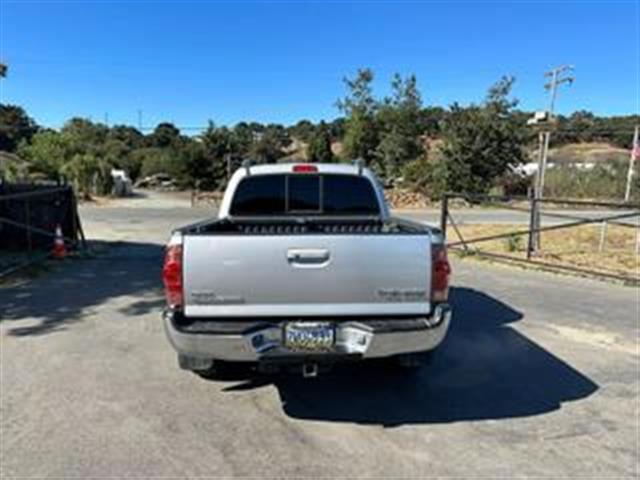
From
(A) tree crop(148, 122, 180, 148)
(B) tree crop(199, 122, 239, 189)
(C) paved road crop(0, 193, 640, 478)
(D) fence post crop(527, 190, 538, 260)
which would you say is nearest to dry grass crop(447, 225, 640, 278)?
(D) fence post crop(527, 190, 538, 260)

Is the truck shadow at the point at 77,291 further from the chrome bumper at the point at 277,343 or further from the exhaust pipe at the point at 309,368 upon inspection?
the exhaust pipe at the point at 309,368

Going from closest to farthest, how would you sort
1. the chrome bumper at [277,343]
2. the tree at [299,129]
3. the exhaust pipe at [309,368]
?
the chrome bumper at [277,343], the exhaust pipe at [309,368], the tree at [299,129]

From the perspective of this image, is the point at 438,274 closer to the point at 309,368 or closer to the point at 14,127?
the point at 309,368

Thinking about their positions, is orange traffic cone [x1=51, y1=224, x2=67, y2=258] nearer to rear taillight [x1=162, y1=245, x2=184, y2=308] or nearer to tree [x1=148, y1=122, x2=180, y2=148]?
rear taillight [x1=162, y1=245, x2=184, y2=308]

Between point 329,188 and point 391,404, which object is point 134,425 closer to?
point 391,404

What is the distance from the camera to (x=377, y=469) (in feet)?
12.5

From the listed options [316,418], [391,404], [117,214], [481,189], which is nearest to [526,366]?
[391,404]

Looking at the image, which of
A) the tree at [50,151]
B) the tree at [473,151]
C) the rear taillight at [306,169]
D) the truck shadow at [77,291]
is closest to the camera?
the rear taillight at [306,169]

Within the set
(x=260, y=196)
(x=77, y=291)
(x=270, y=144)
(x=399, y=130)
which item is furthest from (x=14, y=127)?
(x=260, y=196)

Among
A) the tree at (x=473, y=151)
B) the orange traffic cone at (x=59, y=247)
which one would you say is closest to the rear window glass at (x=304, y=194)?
the orange traffic cone at (x=59, y=247)

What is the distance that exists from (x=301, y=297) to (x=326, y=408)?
44.1 inches

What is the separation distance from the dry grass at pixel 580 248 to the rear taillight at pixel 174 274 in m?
9.84

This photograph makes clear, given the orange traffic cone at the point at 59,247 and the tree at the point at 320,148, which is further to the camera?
the tree at the point at 320,148

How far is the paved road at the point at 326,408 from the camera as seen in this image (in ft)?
12.8
